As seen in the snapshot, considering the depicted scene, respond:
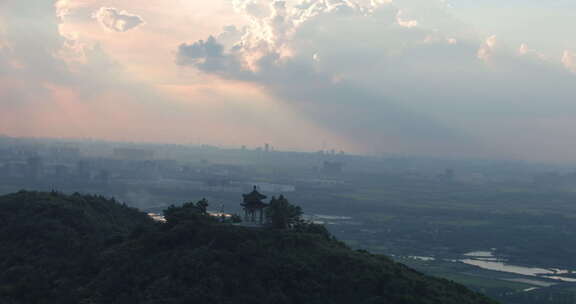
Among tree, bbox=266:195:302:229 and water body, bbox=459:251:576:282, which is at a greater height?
tree, bbox=266:195:302:229

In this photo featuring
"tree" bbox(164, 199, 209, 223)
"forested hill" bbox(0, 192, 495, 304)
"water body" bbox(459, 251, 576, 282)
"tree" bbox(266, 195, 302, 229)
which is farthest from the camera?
"water body" bbox(459, 251, 576, 282)

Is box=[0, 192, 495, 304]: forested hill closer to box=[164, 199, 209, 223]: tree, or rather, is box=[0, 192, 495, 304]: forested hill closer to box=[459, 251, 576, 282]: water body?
box=[164, 199, 209, 223]: tree

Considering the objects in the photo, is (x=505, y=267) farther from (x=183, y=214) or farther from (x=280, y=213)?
(x=183, y=214)

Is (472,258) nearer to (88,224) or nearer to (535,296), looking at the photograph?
(535,296)

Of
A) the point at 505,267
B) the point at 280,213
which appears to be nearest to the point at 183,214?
the point at 280,213

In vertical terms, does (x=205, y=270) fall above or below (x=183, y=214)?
below

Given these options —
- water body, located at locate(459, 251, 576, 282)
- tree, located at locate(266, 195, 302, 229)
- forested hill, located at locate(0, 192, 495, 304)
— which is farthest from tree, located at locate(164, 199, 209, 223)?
water body, located at locate(459, 251, 576, 282)

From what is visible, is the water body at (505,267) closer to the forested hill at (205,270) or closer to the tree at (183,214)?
the forested hill at (205,270)

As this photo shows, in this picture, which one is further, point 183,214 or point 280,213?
point 183,214

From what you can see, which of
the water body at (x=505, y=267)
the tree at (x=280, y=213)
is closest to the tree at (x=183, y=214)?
the tree at (x=280, y=213)
